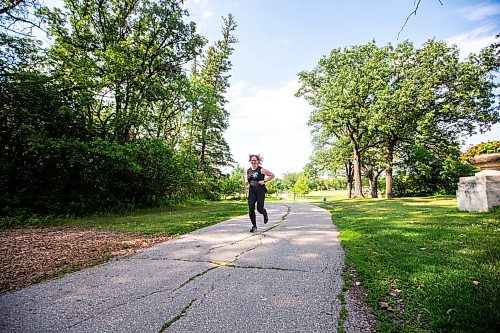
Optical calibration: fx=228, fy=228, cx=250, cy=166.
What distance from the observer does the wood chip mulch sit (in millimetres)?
3537

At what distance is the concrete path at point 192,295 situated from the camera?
6.85 ft

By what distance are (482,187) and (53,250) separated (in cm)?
1234

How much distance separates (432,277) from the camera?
2.78m

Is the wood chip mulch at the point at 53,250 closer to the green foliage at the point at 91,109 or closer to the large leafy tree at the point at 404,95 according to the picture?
the green foliage at the point at 91,109

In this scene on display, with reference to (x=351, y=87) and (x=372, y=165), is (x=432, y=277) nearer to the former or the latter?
(x=351, y=87)

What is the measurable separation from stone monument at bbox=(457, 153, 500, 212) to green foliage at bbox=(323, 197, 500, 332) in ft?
11.2

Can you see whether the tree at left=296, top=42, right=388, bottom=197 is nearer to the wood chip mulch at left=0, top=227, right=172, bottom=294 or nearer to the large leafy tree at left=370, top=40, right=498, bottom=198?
the large leafy tree at left=370, top=40, right=498, bottom=198

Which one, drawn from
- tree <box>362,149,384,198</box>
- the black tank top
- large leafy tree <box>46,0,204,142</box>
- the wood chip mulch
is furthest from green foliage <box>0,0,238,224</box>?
tree <box>362,149,384,198</box>

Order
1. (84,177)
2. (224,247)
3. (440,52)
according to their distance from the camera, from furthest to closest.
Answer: (440,52) < (84,177) < (224,247)

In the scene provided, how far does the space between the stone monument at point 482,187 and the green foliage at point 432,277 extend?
135 inches

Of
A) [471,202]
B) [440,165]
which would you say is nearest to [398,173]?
[440,165]

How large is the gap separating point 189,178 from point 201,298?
13.9 metres

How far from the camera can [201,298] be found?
2559 mm

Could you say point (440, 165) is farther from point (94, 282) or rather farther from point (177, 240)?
point (94, 282)
